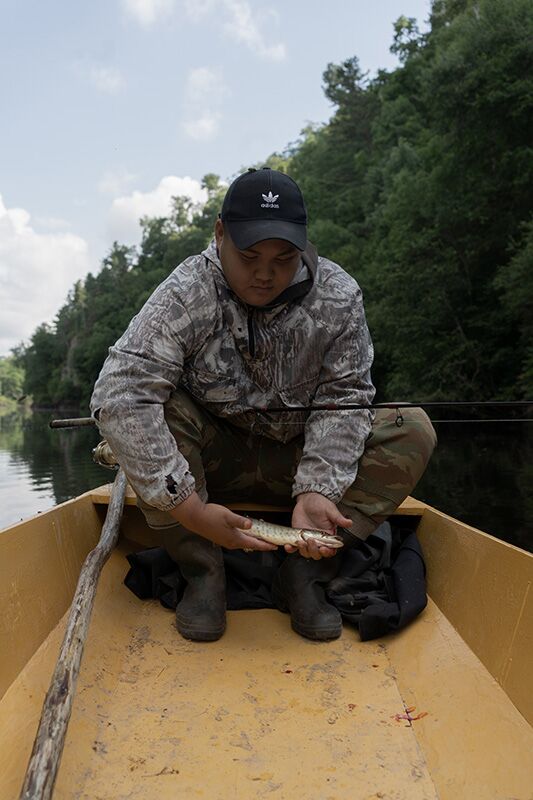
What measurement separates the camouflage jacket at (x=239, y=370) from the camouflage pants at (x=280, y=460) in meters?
0.09

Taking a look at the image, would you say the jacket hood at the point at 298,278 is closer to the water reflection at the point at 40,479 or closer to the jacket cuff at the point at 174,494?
the jacket cuff at the point at 174,494

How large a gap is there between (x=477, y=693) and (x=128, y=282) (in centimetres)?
8448

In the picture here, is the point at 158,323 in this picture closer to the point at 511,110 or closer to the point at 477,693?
the point at 477,693

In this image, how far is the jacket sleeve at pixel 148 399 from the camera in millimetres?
2475

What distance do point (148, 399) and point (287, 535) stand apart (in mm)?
710

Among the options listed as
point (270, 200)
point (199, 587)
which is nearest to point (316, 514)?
point (199, 587)

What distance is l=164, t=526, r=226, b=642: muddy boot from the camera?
2848mm

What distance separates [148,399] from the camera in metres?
2.52

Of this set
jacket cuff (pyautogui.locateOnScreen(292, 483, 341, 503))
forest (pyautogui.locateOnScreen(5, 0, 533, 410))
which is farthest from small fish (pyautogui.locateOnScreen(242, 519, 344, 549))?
forest (pyautogui.locateOnScreen(5, 0, 533, 410))

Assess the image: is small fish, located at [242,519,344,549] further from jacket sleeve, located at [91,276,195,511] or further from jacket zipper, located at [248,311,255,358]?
jacket zipper, located at [248,311,255,358]

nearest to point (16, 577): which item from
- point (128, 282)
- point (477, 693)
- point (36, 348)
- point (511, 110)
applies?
point (477, 693)

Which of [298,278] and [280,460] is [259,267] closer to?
[298,278]

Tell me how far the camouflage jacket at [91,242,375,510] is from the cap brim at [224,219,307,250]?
0.25 m

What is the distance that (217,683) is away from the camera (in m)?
2.54
